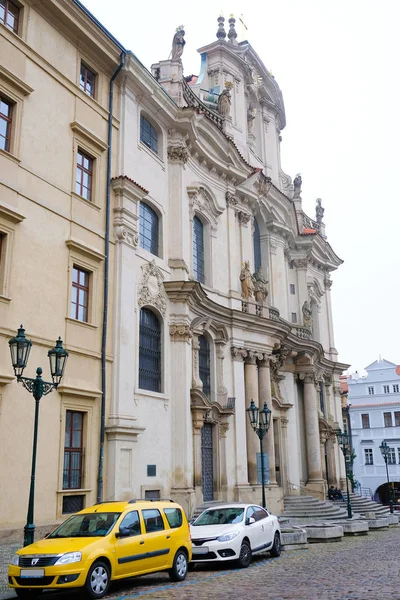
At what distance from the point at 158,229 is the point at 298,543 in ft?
41.0

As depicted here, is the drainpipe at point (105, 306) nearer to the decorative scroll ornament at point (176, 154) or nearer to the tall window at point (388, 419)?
the decorative scroll ornament at point (176, 154)

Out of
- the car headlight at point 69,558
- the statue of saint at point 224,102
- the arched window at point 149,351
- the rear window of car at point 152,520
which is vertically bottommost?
the car headlight at point 69,558

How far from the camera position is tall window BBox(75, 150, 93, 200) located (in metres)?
21.0

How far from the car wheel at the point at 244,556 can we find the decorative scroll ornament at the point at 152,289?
10110 mm

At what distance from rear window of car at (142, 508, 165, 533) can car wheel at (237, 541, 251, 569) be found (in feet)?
9.13

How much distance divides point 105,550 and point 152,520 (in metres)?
1.85

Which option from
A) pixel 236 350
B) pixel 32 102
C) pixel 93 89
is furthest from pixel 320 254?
pixel 32 102

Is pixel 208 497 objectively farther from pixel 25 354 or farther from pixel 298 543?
pixel 25 354

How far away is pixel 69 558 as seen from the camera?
10.8m

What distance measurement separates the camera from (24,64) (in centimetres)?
1903

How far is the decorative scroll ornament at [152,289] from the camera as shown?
23578 millimetres

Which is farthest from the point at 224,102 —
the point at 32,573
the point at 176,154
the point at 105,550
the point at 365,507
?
the point at 32,573

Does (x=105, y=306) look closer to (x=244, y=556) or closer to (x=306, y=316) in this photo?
(x=244, y=556)

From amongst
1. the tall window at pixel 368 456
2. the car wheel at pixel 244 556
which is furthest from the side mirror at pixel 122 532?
the tall window at pixel 368 456
